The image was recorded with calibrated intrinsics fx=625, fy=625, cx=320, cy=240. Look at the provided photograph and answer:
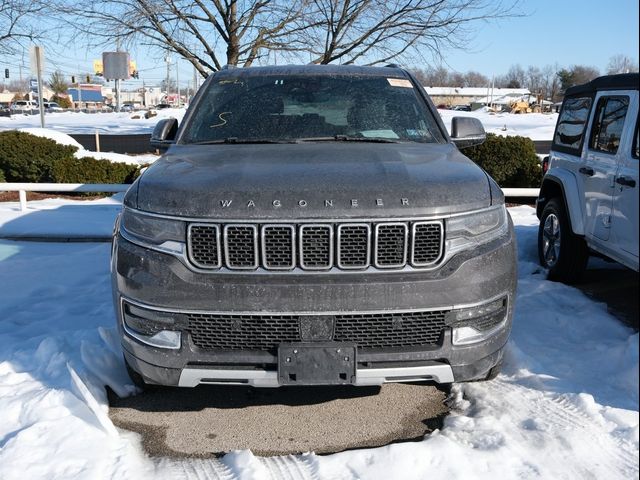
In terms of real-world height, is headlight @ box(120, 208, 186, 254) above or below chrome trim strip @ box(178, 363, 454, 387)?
above

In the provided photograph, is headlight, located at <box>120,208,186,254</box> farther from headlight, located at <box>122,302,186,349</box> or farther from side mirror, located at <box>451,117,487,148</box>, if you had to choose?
side mirror, located at <box>451,117,487,148</box>

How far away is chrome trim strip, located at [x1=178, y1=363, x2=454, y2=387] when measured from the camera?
299cm

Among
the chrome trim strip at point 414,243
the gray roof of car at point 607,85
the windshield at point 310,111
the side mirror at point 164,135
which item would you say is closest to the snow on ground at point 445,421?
the chrome trim strip at point 414,243

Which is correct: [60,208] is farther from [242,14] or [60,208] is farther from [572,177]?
[572,177]

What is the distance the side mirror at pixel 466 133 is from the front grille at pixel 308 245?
169 cm

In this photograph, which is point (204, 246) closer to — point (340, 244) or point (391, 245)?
point (340, 244)

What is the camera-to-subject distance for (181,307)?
297cm

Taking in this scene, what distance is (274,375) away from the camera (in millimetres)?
2986

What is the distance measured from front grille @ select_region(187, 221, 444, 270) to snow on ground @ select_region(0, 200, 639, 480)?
954mm

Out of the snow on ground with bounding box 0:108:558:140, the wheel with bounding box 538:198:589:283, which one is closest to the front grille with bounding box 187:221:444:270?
the wheel with bounding box 538:198:589:283

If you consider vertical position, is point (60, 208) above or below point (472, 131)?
below

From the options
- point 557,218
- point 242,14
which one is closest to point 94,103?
point 242,14

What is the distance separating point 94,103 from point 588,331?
126 metres

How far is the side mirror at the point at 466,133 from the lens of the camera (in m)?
4.50
